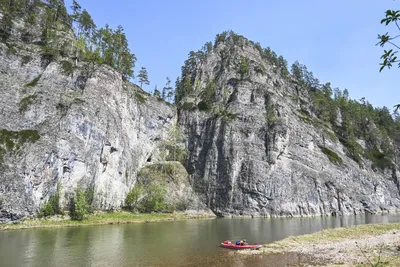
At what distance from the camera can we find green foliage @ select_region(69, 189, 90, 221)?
55.5m

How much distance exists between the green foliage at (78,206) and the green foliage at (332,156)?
7782cm

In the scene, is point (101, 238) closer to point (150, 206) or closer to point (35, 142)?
point (35, 142)

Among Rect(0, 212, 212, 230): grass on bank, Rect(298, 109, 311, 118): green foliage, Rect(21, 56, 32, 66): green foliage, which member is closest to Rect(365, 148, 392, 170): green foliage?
Rect(298, 109, 311, 118): green foliage

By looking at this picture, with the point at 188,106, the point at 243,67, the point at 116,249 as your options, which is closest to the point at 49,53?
the point at 188,106

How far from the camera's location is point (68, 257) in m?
28.5

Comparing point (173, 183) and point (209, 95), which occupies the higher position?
point (209, 95)

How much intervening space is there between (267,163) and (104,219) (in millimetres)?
49181

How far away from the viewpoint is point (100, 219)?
59.0 metres

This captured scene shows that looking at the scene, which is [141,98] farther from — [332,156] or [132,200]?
[332,156]

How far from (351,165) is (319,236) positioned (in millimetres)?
72401

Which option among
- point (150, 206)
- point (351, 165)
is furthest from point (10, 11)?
point (351, 165)

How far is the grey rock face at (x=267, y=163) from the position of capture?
8375cm

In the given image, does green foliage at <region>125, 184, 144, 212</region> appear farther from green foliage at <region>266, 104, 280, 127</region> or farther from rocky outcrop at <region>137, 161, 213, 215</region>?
→ green foliage at <region>266, 104, 280, 127</region>

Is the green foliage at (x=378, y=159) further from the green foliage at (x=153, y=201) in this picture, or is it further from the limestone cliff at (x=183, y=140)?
the green foliage at (x=153, y=201)
